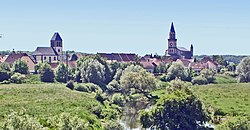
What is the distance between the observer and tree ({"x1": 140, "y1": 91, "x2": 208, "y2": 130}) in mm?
41500

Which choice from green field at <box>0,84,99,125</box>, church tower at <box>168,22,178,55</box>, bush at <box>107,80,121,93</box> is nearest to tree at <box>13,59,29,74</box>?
bush at <box>107,80,121,93</box>

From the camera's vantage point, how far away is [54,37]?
460 ft

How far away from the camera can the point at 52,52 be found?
13388 centimetres

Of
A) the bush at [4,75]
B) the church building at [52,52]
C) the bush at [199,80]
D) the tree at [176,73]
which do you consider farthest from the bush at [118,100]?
the church building at [52,52]

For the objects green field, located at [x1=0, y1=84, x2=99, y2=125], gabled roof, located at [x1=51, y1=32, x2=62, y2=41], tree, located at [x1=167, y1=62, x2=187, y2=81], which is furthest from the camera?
gabled roof, located at [x1=51, y1=32, x2=62, y2=41]

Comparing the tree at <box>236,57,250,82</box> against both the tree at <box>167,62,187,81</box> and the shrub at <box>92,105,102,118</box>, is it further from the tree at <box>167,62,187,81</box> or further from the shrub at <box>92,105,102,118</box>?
the shrub at <box>92,105,102,118</box>

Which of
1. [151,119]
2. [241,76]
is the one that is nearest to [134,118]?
[151,119]

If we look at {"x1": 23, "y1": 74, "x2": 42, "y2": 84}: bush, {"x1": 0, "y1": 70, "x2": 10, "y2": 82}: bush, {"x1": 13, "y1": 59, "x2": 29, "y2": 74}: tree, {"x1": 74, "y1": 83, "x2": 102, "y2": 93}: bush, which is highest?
{"x1": 13, "y1": 59, "x2": 29, "y2": 74}: tree

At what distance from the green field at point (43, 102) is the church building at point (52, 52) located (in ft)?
196

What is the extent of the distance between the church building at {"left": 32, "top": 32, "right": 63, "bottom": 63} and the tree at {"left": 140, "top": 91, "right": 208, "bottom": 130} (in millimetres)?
88521

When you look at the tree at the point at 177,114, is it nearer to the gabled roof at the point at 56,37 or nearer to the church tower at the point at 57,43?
the church tower at the point at 57,43

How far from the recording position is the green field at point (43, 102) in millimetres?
47562

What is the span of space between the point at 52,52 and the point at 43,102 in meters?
79.7

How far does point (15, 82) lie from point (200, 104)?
5135 centimetres
